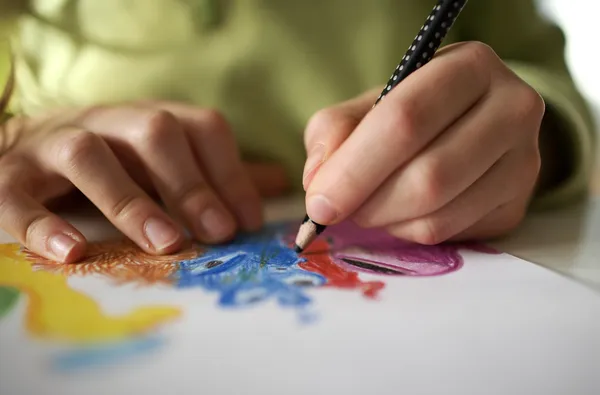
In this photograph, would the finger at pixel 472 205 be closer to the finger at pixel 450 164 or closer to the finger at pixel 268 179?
→ the finger at pixel 450 164

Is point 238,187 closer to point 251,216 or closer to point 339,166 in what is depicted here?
point 251,216

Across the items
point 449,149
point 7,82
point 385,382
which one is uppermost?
point 7,82

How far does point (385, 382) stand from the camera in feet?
0.70

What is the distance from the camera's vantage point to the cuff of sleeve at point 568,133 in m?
0.46

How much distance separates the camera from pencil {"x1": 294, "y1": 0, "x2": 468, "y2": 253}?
319 millimetres

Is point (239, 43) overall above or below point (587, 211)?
above

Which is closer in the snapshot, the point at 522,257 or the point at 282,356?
the point at 282,356

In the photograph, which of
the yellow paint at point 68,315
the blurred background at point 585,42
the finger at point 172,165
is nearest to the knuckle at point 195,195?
the finger at point 172,165

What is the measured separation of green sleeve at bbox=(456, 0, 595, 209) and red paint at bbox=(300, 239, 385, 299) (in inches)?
8.9

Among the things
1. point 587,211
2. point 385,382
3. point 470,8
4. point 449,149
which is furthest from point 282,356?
point 470,8

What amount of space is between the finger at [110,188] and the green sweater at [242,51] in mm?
178

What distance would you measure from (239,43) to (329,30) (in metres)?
0.09

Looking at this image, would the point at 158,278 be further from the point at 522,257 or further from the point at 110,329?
the point at 522,257

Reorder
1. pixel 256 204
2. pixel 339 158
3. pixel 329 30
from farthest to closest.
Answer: pixel 329 30 → pixel 256 204 → pixel 339 158
